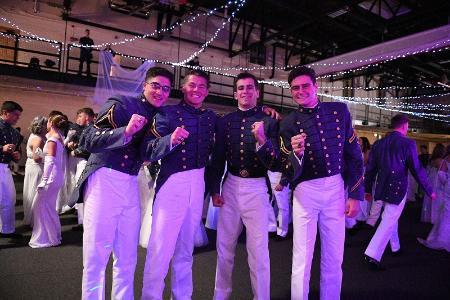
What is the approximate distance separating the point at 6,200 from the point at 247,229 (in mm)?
3998

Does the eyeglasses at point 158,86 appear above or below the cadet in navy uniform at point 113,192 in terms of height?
above

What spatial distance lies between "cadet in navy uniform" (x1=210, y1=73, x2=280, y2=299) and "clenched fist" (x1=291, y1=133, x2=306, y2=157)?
0.63 feet

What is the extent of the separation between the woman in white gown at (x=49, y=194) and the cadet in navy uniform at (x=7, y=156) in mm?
485

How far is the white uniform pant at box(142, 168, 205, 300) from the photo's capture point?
2.39m

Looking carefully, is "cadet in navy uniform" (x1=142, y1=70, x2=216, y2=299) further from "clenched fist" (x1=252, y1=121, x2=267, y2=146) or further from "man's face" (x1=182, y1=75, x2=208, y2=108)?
"clenched fist" (x1=252, y1=121, x2=267, y2=146)

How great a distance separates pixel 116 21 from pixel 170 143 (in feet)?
45.7

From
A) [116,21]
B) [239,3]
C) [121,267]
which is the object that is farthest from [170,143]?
[116,21]

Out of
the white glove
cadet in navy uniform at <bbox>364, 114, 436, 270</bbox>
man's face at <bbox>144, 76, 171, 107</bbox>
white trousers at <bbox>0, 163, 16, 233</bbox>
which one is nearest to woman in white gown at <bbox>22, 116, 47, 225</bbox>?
white trousers at <bbox>0, 163, 16, 233</bbox>

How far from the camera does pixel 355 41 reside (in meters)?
16.3

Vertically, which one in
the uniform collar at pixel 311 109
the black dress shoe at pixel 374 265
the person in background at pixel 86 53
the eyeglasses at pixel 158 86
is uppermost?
the person in background at pixel 86 53

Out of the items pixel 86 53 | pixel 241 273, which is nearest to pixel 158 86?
pixel 241 273

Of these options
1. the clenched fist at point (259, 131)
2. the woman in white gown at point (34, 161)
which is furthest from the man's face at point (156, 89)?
the woman in white gown at point (34, 161)

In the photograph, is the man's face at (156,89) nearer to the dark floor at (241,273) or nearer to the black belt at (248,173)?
the black belt at (248,173)

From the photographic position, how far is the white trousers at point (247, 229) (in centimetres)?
258
